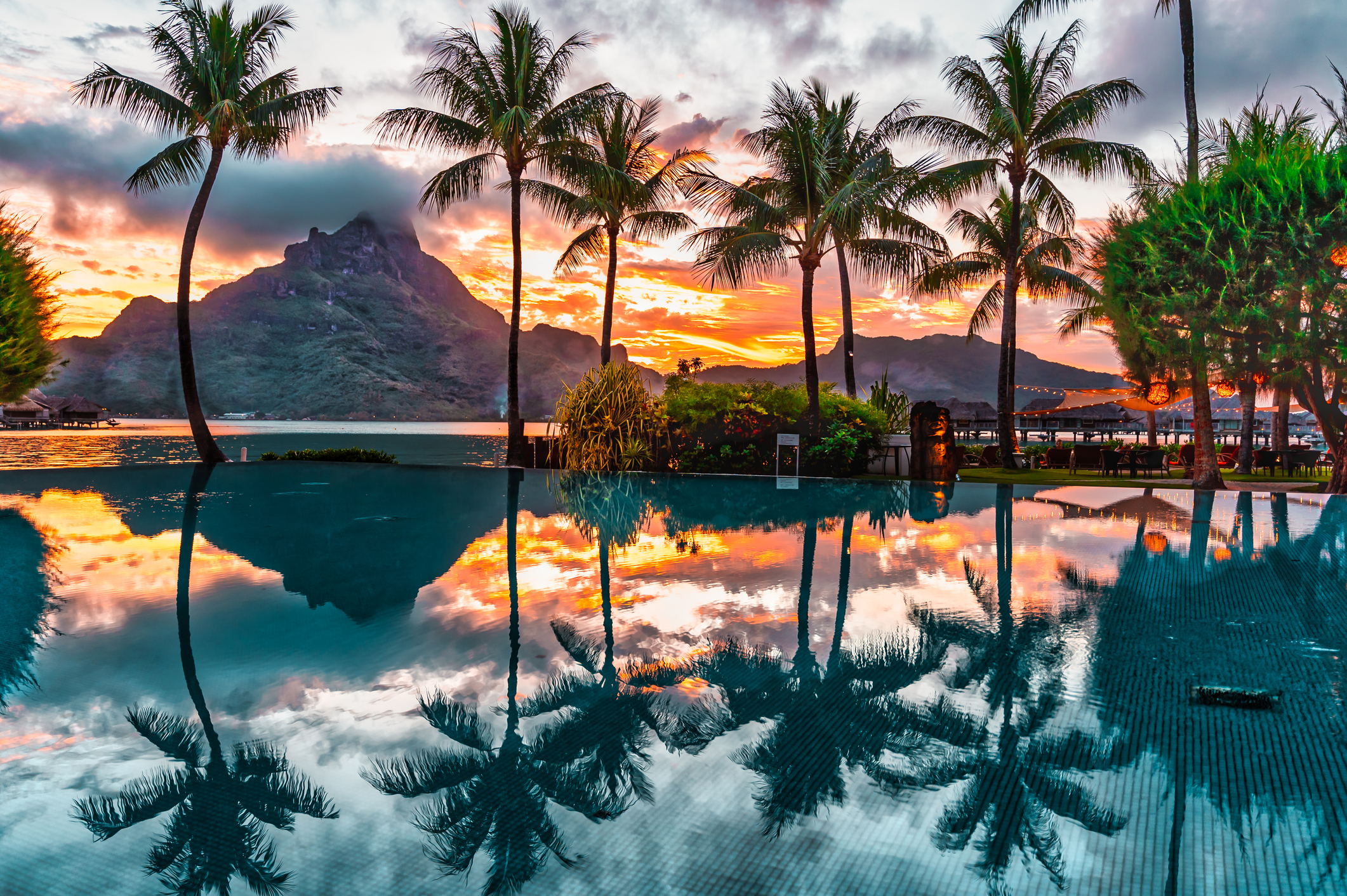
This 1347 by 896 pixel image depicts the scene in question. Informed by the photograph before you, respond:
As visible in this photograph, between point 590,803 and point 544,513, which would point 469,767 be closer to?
point 590,803

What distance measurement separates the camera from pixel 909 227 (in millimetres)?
19156

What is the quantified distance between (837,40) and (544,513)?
1245cm

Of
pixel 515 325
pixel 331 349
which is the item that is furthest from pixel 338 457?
pixel 331 349

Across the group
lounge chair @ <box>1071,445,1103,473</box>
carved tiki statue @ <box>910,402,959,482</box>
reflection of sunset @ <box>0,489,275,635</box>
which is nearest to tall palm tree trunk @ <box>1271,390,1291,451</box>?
lounge chair @ <box>1071,445,1103,473</box>

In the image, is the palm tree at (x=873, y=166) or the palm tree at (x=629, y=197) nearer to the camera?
the palm tree at (x=873, y=166)

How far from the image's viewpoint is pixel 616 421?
53.9 feet

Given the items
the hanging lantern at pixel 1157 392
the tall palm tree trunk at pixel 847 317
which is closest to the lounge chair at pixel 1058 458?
the hanging lantern at pixel 1157 392

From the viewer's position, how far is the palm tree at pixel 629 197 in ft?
67.1

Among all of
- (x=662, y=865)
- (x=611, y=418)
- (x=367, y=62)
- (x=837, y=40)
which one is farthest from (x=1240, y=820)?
(x=367, y=62)

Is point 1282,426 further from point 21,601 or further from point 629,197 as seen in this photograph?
point 21,601

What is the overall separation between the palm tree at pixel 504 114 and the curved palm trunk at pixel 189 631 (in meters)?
9.39

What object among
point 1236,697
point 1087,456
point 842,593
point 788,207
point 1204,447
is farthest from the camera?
point 1087,456

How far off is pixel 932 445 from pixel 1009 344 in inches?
238

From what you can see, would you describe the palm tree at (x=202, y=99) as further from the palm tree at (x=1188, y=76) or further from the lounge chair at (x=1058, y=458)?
the lounge chair at (x=1058, y=458)
